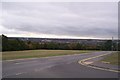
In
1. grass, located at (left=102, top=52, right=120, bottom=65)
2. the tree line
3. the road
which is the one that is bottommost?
grass, located at (left=102, top=52, right=120, bottom=65)

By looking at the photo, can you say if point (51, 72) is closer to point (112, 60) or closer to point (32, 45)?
point (112, 60)

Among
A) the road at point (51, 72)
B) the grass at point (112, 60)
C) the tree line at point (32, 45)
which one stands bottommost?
the grass at point (112, 60)

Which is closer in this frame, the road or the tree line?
the road

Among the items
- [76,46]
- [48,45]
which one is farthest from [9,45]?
[76,46]

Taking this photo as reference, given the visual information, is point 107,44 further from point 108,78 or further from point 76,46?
point 108,78

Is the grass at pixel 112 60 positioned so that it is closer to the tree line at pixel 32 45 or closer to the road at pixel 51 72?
the road at pixel 51 72

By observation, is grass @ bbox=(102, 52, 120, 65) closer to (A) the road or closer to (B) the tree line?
(A) the road

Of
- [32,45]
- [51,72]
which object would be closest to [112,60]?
[51,72]

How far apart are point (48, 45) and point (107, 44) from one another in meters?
44.7

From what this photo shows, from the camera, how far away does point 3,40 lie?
192ft

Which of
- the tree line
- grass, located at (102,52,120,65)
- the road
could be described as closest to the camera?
the road

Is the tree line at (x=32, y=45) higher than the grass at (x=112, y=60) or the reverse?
higher

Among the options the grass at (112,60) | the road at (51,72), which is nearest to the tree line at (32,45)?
the grass at (112,60)

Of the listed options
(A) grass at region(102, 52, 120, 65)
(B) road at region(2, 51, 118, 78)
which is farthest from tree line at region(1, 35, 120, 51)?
(B) road at region(2, 51, 118, 78)
